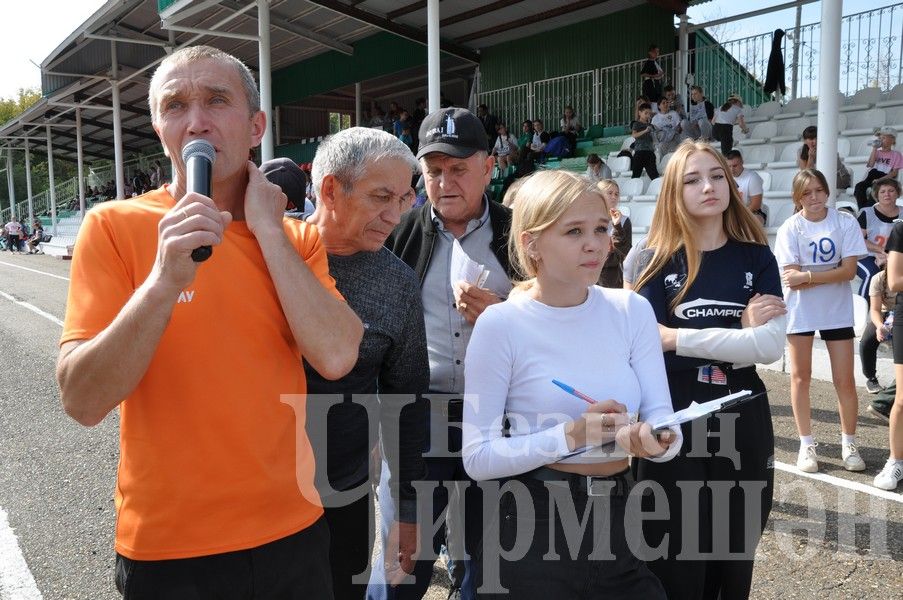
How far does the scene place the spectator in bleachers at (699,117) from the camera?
13711mm

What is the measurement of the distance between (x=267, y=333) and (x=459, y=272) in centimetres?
103

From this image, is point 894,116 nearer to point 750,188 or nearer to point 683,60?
point 750,188

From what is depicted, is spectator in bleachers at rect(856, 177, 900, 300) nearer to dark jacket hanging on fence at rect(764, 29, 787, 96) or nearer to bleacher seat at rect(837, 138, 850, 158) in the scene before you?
bleacher seat at rect(837, 138, 850, 158)

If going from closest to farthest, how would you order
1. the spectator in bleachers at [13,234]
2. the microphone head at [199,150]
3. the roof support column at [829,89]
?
the microphone head at [199,150]
the roof support column at [829,89]
the spectator in bleachers at [13,234]

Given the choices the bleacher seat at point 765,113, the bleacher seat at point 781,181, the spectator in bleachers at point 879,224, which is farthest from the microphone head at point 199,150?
the bleacher seat at point 765,113

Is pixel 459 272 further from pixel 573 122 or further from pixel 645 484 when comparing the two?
pixel 573 122

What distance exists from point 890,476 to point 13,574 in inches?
187

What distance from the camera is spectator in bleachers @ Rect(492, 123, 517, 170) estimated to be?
670 inches

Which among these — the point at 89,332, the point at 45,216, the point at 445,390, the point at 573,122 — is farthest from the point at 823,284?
the point at 45,216

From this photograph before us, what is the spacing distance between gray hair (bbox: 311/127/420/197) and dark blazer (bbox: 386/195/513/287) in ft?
1.90

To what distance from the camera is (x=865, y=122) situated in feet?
39.2

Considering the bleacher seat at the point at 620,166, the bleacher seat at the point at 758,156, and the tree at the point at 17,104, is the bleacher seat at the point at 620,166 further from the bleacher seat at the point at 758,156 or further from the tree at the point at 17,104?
the tree at the point at 17,104

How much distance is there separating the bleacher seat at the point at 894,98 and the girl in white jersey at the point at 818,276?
9.28m

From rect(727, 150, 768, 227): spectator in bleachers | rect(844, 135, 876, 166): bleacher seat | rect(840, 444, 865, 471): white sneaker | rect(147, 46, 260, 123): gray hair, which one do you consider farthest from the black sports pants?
rect(844, 135, 876, 166): bleacher seat
